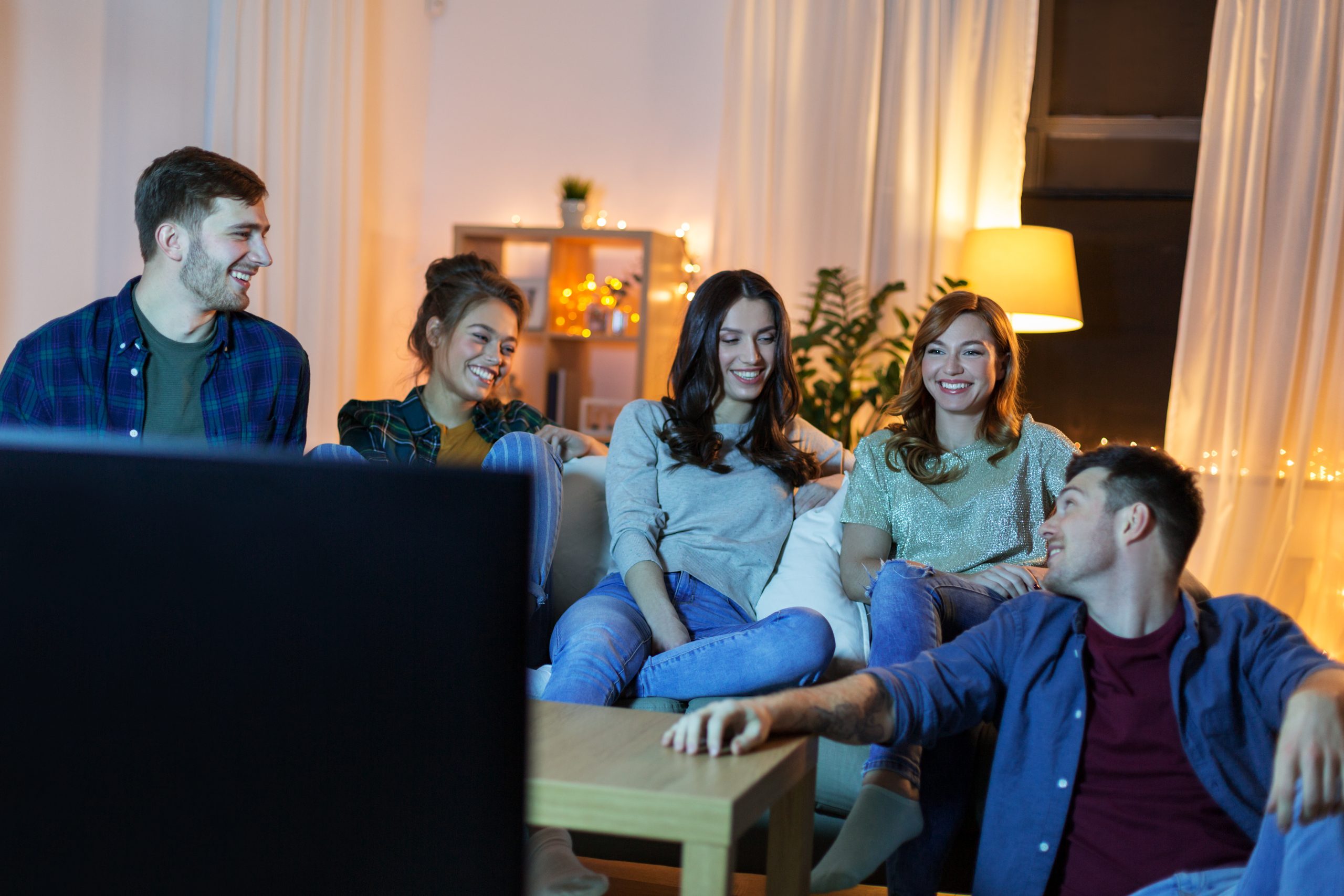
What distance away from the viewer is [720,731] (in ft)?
3.21

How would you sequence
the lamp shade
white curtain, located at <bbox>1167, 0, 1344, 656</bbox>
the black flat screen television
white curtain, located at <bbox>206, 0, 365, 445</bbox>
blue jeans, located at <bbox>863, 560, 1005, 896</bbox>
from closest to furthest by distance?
the black flat screen television
blue jeans, located at <bbox>863, 560, 1005, 896</bbox>
the lamp shade
white curtain, located at <bbox>1167, 0, 1344, 656</bbox>
white curtain, located at <bbox>206, 0, 365, 445</bbox>

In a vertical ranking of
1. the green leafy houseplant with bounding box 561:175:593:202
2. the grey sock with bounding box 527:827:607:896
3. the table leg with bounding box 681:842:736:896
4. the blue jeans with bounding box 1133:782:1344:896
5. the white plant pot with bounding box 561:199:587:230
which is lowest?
the grey sock with bounding box 527:827:607:896

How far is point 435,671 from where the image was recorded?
0.46m

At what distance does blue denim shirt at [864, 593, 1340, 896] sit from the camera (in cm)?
133

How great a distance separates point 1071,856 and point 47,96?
348cm

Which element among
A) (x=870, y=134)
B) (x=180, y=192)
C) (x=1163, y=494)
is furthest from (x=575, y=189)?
(x=1163, y=494)

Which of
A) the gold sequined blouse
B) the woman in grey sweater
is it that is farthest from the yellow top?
the gold sequined blouse

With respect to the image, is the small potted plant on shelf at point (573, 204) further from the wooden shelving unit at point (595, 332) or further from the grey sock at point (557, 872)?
the grey sock at point (557, 872)

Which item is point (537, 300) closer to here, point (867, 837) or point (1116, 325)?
point (1116, 325)

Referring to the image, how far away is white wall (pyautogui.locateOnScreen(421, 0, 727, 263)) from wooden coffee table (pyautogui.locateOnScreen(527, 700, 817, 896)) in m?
3.82

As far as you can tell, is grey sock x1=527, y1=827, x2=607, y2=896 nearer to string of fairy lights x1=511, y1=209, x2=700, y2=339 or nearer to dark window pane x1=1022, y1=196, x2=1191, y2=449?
string of fairy lights x1=511, y1=209, x2=700, y2=339

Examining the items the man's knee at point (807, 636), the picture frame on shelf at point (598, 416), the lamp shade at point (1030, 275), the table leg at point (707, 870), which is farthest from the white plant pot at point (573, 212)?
the table leg at point (707, 870)

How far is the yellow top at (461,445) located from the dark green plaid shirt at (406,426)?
1 cm

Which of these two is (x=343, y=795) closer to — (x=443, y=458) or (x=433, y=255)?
(x=443, y=458)
